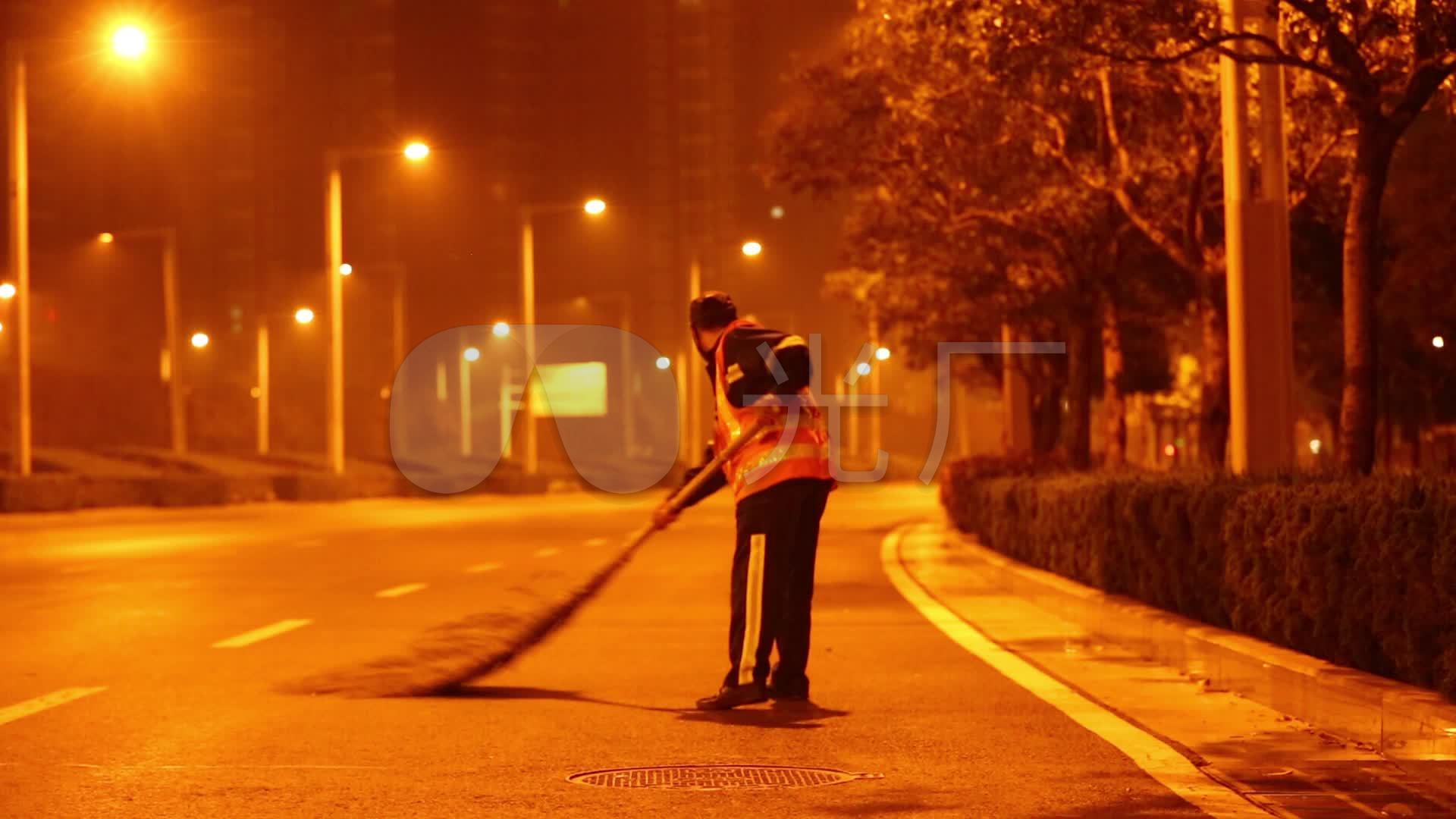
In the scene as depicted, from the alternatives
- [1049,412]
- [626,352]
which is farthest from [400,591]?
[626,352]

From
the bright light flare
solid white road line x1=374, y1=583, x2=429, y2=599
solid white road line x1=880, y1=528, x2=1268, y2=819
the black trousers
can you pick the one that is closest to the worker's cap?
the black trousers

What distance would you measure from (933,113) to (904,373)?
83.9m

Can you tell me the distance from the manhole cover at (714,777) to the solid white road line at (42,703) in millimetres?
2934

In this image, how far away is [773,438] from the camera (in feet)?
31.1

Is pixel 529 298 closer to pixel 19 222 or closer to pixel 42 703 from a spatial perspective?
pixel 19 222

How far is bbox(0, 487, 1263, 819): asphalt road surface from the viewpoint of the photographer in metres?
6.96

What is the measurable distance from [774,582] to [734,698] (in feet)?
1.90

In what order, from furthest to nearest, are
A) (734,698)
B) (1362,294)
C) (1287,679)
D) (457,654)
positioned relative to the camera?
(1362,294) → (457,654) → (1287,679) → (734,698)

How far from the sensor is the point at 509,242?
7000 cm

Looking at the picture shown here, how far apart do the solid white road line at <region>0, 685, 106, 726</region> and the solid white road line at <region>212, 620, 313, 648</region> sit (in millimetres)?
2376

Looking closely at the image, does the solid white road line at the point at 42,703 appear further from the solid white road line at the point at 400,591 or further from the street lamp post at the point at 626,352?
the street lamp post at the point at 626,352

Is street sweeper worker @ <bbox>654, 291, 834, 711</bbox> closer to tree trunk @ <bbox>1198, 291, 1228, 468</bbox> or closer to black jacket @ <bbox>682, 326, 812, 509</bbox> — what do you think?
black jacket @ <bbox>682, 326, 812, 509</bbox>

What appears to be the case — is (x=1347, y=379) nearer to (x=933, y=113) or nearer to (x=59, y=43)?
(x=933, y=113)

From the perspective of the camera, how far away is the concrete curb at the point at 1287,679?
26.1 ft
